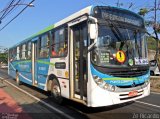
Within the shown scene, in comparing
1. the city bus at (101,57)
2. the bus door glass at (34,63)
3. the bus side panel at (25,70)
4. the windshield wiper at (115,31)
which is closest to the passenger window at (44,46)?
the bus door glass at (34,63)

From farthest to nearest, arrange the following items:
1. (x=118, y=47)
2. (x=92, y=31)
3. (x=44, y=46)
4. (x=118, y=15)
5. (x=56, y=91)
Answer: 1. (x=44, y=46)
2. (x=56, y=91)
3. (x=118, y=15)
4. (x=118, y=47)
5. (x=92, y=31)

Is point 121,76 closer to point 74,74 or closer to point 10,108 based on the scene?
point 74,74

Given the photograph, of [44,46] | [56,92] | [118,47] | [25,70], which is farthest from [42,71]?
[118,47]

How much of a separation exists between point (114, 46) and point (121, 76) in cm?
92

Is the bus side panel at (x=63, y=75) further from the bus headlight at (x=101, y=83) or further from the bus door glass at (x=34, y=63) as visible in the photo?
the bus door glass at (x=34, y=63)

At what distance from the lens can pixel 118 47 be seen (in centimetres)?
892

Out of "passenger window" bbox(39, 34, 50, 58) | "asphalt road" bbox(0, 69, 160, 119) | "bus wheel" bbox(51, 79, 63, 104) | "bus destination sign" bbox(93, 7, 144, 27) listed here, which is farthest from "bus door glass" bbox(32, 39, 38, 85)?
"bus destination sign" bbox(93, 7, 144, 27)

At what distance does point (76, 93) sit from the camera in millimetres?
9672

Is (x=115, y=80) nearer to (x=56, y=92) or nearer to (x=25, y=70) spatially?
(x=56, y=92)

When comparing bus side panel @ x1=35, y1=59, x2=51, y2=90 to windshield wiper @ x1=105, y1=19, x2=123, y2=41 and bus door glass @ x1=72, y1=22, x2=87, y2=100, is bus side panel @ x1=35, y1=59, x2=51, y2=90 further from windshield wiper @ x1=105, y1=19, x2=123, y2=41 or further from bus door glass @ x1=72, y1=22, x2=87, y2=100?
windshield wiper @ x1=105, y1=19, x2=123, y2=41

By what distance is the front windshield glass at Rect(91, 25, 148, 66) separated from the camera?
28.1 feet

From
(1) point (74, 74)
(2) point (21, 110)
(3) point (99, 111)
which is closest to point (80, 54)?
(1) point (74, 74)

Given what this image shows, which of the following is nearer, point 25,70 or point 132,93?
point 132,93

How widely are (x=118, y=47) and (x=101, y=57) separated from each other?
727 millimetres
